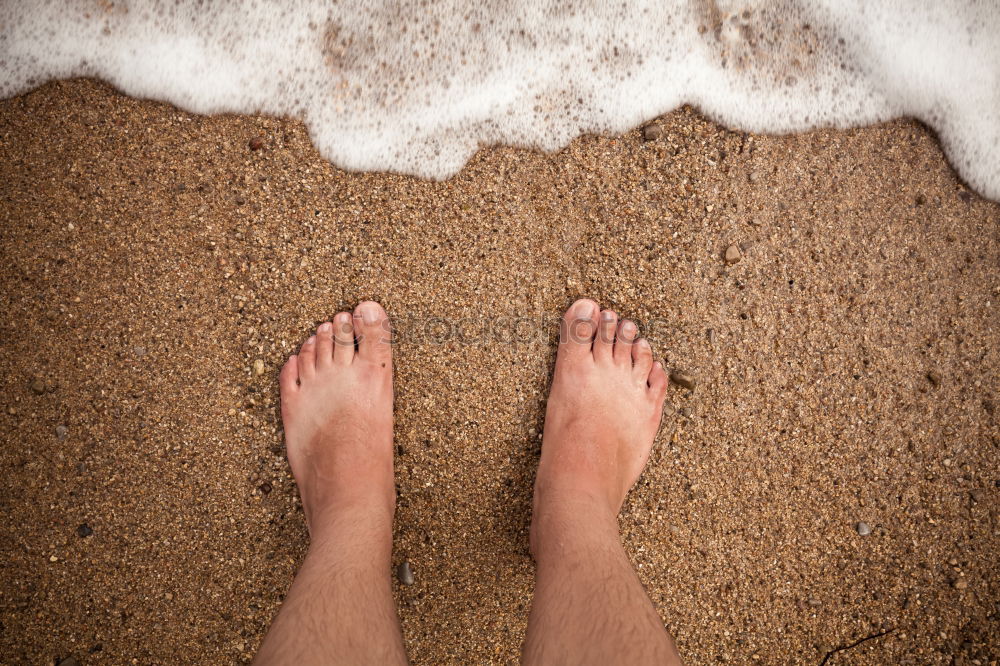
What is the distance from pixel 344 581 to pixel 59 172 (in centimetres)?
133

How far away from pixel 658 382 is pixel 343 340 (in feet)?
2.91

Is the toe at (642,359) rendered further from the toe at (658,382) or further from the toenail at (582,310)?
the toenail at (582,310)

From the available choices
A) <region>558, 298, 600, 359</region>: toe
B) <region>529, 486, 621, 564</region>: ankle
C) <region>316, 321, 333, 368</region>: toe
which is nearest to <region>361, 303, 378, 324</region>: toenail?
<region>316, 321, 333, 368</region>: toe

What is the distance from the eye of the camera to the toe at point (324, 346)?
1595mm

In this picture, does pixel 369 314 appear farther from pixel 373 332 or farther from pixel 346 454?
pixel 346 454

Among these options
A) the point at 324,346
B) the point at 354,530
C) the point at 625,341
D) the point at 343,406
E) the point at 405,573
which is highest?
the point at 625,341

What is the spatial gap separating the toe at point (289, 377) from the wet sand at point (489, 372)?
37mm

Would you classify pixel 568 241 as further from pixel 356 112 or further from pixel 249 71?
pixel 249 71

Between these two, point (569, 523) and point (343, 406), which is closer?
point (569, 523)

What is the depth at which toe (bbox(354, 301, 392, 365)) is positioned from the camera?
1.58 m

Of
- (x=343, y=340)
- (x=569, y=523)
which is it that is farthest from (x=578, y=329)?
(x=343, y=340)

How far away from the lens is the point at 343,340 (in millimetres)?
1608

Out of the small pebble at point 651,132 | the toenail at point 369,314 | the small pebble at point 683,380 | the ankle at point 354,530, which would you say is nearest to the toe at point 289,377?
the toenail at point 369,314

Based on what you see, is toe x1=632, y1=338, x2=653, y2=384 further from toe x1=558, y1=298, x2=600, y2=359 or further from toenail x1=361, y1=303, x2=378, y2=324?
toenail x1=361, y1=303, x2=378, y2=324
